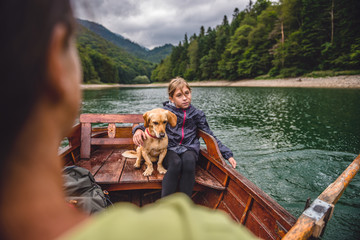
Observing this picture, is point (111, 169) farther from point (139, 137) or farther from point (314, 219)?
point (314, 219)

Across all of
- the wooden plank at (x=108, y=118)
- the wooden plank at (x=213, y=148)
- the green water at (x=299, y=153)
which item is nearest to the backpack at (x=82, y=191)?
the wooden plank at (x=108, y=118)

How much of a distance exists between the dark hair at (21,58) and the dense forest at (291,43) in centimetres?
3897

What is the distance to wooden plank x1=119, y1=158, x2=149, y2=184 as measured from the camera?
3.04m

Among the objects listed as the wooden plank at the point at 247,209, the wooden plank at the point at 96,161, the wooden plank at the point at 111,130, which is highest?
the wooden plank at the point at 111,130

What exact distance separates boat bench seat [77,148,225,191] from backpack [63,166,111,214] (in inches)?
23.5

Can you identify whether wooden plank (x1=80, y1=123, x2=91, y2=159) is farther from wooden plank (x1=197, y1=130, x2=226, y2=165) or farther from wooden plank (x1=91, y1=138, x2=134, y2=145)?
wooden plank (x1=197, y1=130, x2=226, y2=165)

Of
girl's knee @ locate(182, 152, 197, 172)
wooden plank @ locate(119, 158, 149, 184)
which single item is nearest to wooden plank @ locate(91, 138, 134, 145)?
wooden plank @ locate(119, 158, 149, 184)

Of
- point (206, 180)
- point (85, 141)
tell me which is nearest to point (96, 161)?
point (85, 141)

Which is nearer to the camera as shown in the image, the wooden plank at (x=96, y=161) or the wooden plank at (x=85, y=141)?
the wooden plank at (x=96, y=161)

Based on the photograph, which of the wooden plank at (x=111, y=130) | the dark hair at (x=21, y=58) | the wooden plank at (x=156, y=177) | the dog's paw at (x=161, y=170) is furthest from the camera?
the wooden plank at (x=111, y=130)

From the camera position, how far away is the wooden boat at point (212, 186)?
6.33 ft

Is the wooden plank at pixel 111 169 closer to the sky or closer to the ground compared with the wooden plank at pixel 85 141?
closer to the ground

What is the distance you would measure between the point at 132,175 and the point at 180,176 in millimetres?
830

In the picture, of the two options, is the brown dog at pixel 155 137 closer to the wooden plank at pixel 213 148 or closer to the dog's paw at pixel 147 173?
the dog's paw at pixel 147 173
